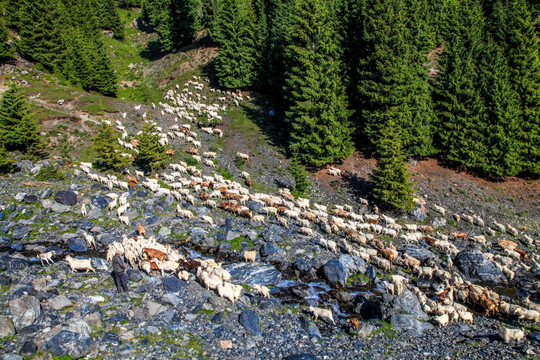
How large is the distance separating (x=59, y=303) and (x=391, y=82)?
3363 cm

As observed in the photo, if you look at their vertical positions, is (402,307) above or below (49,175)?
below

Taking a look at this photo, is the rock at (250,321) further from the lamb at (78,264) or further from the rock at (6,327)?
the rock at (6,327)

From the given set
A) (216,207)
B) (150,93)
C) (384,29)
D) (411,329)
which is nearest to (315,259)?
(411,329)

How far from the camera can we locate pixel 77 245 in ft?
69.9

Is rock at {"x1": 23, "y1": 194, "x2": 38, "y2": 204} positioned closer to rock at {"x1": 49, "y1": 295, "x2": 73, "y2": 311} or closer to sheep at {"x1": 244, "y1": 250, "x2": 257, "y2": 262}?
rock at {"x1": 49, "y1": 295, "x2": 73, "y2": 311}

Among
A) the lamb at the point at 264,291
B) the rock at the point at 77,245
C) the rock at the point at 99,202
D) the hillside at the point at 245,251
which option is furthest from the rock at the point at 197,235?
the rock at the point at 99,202

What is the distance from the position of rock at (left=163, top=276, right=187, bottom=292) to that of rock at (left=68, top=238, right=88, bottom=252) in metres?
6.62

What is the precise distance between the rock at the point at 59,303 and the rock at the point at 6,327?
65.4 inches

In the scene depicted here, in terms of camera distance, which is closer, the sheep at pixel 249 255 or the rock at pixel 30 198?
the sheep at pixel 249 255

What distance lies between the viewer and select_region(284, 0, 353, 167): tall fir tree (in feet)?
117

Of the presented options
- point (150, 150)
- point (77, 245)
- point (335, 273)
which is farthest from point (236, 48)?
point (335, 273)

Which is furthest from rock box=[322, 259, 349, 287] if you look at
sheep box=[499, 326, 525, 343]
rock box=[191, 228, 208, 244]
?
rock box=[191, 228, 208, 244]

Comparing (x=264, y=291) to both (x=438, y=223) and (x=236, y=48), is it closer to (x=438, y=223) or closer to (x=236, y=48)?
(x=438, y=223)

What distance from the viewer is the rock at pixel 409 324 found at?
16706 mm
